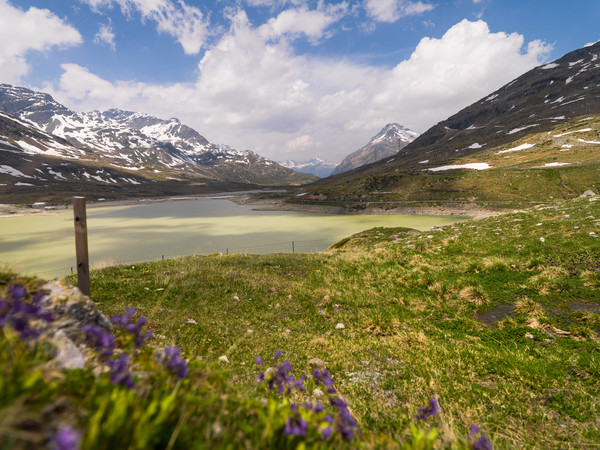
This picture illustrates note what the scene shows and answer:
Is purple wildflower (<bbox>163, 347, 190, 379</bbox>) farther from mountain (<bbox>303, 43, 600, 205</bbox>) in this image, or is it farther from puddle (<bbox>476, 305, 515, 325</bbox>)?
mountain (<bbox>303, 43, 600, 205</bbox>)

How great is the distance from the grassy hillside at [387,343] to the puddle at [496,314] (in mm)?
72

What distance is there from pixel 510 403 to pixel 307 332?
5097 mm

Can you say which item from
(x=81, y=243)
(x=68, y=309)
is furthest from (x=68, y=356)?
(x=81, y=243)

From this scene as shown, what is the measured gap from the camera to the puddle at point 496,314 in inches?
337

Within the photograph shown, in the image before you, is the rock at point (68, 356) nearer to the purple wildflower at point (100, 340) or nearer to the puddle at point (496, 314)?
the purple wildflower at point (100, 340)

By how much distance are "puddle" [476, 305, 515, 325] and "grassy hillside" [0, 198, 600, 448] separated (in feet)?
0.24

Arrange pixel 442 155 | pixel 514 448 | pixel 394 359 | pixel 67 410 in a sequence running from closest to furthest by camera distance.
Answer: pixel 67 410 < pixel 514 448 < pixel 394 359 < pixel 442 155

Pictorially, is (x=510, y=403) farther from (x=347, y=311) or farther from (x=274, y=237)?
(x=274, y=237)

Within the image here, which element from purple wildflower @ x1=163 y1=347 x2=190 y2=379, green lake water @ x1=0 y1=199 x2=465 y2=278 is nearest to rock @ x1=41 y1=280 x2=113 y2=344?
purple wildflower @ x1=163 y1=347 x2=190 y2=379

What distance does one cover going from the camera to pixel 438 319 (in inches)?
357

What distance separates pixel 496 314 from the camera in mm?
8867

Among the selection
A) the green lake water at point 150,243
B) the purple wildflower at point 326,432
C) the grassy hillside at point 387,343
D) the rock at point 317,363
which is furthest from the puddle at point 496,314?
the green lake water at point 150,243

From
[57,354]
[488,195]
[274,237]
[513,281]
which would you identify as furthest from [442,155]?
[57,354]

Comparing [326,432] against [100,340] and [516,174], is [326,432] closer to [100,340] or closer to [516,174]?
[100,340]
